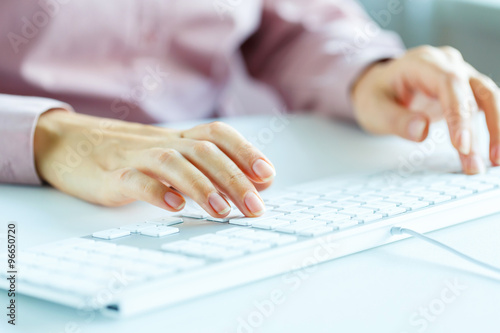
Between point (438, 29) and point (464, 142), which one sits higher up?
point (464, 142)

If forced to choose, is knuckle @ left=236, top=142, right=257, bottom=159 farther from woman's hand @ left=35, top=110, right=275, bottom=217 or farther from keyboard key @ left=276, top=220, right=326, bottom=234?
keyboard key @ left=276, top=220, right=326, bottom=234

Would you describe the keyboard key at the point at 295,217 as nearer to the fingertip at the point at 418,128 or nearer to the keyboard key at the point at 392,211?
the keyboard key at the point at 392,211

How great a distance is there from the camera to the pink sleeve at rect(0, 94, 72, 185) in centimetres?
64

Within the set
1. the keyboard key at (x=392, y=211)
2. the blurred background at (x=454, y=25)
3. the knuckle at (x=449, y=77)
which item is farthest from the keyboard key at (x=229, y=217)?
the blurred background at (x=454, y=25)

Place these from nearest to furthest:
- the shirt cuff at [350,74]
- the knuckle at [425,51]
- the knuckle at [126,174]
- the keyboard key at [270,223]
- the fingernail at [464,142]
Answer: the keyboard key at [270,223], the knuckle at [126,174], the fingernail at [464,142], the knuckle at [425,51], the shirt cuff at [350,74]

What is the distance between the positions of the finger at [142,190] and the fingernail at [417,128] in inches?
A: 13.5

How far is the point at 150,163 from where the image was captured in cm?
54

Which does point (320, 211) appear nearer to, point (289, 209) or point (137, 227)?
point (289, 209)

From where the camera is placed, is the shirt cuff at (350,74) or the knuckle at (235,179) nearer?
the knuckle at (235,179)

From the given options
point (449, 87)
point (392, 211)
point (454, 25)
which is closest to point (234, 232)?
point (392, 211)

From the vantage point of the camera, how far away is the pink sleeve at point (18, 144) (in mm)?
644

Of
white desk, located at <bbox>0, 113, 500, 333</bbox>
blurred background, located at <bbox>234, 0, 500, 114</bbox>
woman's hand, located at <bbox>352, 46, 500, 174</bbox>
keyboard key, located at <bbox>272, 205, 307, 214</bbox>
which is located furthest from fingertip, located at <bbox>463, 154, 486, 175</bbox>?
blurred background, located at <bbox>234, 0, 500, 114</bbox>

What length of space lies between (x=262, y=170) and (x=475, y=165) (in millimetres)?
232

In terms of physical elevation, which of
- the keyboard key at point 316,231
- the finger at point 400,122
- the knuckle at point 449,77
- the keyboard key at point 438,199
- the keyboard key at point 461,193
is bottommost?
the finger at point 400,122
